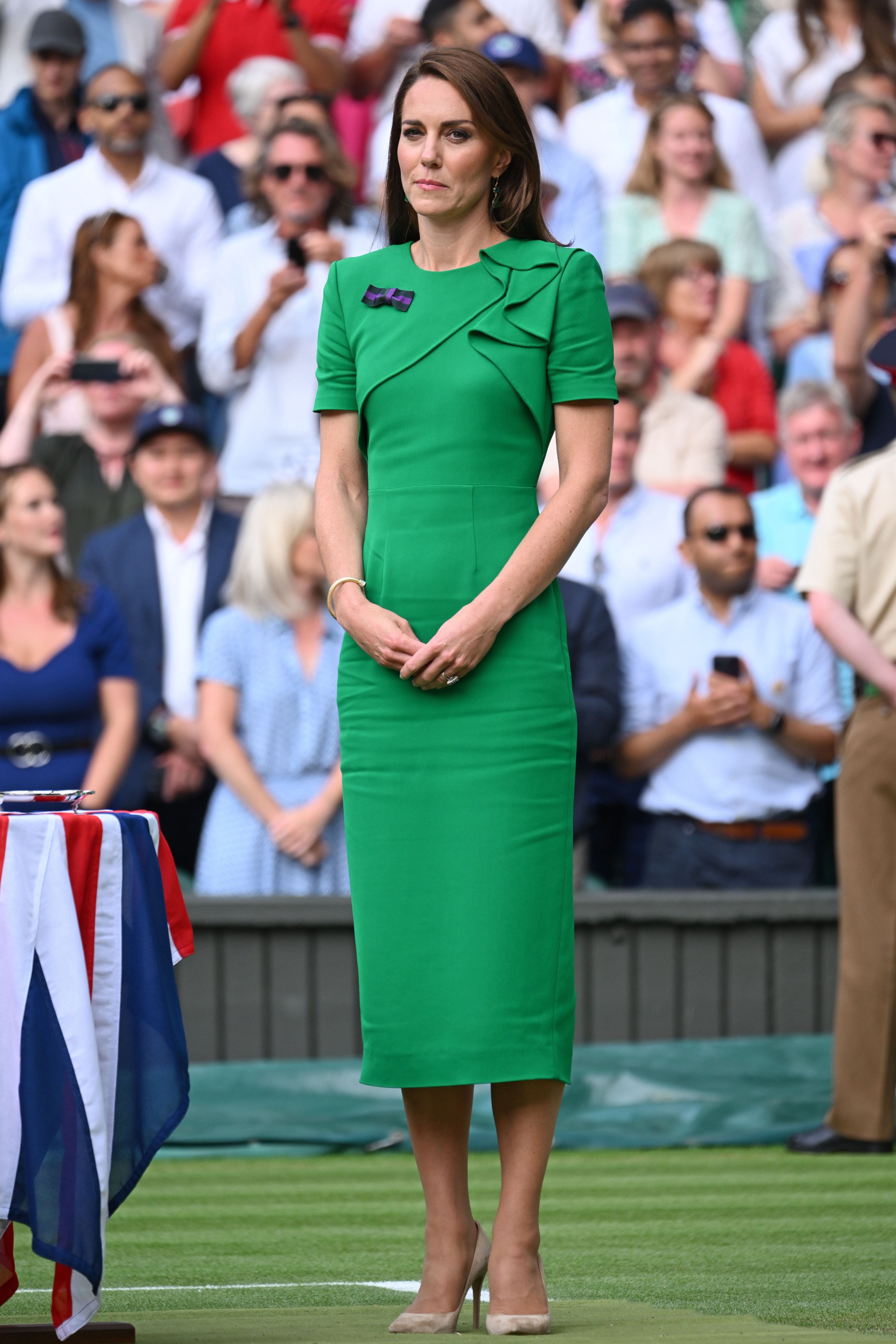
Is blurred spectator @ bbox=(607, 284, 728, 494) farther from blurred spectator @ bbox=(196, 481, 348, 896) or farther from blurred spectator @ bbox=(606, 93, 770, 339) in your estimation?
blurred spectator @ bbox=(196, 481, 348, 896)

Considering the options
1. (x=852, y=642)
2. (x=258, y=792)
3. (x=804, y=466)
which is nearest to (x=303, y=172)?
(x=804, y=466)

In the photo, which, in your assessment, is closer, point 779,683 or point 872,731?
point 872,731

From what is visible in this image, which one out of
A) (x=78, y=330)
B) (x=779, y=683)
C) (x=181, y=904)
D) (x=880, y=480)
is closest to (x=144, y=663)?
(x=78, y=330)

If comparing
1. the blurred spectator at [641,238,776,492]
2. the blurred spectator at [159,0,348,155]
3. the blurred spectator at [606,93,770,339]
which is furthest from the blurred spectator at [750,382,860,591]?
the blurred spectator at [159,0,348,155]

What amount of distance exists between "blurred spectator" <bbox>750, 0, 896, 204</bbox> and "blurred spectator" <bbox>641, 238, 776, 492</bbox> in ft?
3.98

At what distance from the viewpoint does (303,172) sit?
856 centimetres

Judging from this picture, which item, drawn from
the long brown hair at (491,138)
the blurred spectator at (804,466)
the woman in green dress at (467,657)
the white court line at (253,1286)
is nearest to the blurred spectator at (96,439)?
the blurred spectator at (804,466)

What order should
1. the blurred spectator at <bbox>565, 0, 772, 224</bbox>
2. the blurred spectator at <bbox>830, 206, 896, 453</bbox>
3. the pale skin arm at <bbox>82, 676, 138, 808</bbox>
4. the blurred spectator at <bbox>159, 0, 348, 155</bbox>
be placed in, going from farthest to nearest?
1. the blurred spectator at <bbox>159, 0, 348, 155</bbox>
2. the blurred spectator at <bbox>565, 0, 772, 224</bbox>
3. the blurred spectator at <bbox>830, 206, 896, 453</bbox>
4. the pale skin arm at <bbox>82, 676, 138, 808</bbox>

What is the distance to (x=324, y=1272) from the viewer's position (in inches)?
163

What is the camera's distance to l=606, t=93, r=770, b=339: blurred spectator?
9.00 meters

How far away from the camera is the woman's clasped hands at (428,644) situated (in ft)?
9.98

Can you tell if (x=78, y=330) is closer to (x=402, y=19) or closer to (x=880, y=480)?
(x=402, y=19)

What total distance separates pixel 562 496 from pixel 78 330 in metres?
5.81

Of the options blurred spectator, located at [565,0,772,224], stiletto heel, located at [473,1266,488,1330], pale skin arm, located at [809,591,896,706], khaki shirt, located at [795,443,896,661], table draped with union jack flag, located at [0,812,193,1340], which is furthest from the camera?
blurred spectator, located at [565,0,772,224]
